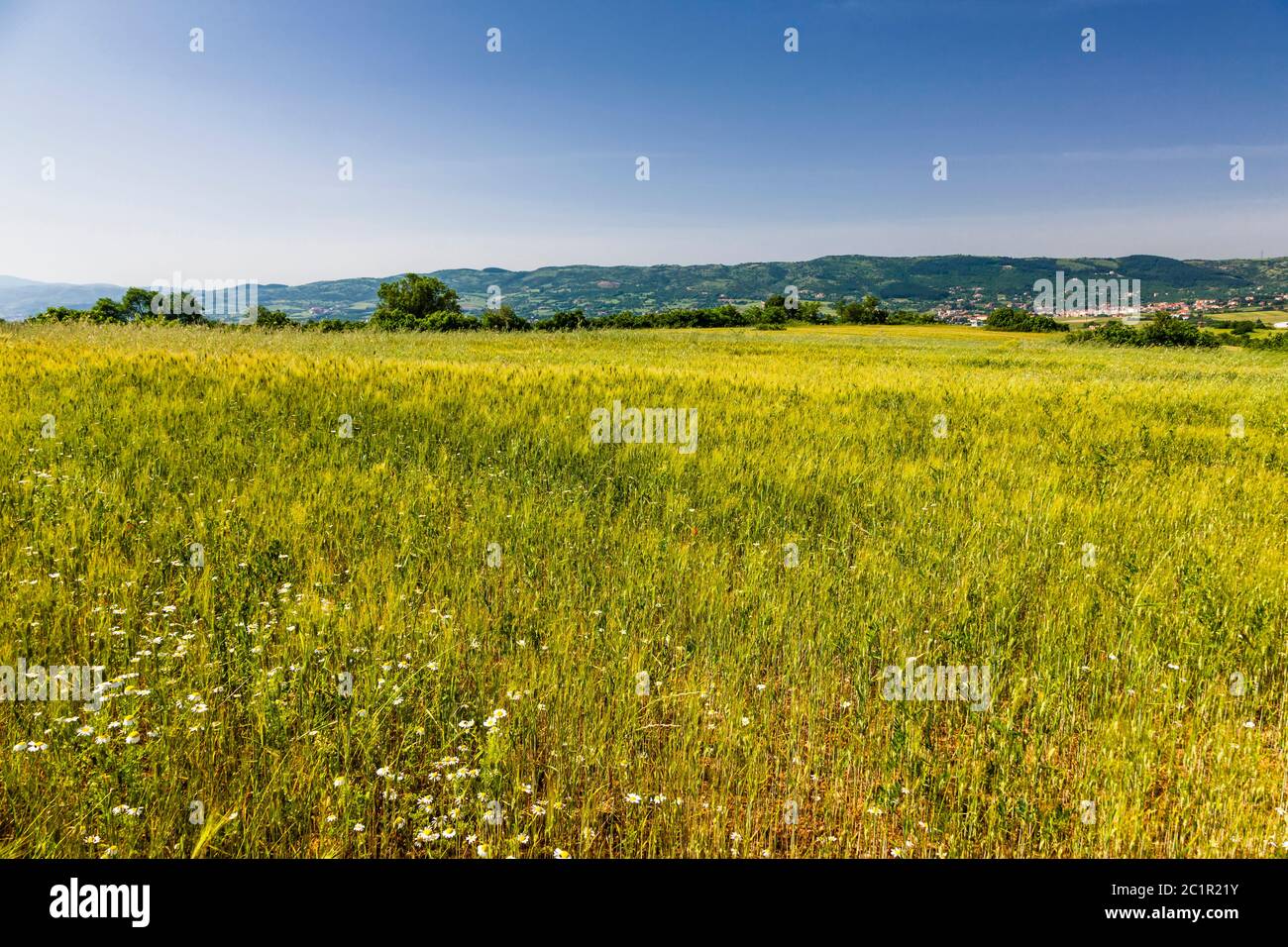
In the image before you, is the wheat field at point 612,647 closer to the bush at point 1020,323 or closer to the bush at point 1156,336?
the bush at point 1156,336

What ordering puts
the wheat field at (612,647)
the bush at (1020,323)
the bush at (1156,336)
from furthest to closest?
the bush at (1020,323) < the bush at (1156,336) < the wheat field at (612,647)

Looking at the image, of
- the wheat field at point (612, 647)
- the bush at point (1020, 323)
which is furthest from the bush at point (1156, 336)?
the wheat field at point (612, 647)

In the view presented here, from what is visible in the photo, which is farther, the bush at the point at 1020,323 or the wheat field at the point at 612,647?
the bush at the point at 1020,323

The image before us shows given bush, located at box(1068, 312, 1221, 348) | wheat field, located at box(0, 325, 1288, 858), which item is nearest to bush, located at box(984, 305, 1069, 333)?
bush, located at box(1068, 312, 1221, 348)

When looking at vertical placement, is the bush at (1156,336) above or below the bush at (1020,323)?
below

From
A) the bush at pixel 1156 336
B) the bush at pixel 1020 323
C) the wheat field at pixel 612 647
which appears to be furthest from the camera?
the bush at pixel 1020 323

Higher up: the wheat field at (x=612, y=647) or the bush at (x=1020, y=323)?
the bush at (x=1020, y=323)

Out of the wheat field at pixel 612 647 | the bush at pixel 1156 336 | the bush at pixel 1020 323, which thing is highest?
the bush at pixel 1020 323

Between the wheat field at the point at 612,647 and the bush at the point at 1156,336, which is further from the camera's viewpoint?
the bush at the point at 1156,336

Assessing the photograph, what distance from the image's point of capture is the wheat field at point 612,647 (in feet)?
8.13

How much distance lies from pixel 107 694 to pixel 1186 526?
845 cm

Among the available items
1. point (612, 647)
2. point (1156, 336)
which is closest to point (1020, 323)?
point (1156, 336)
